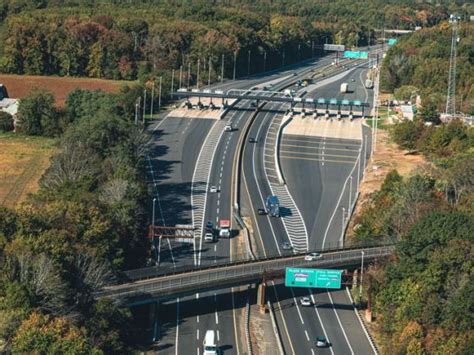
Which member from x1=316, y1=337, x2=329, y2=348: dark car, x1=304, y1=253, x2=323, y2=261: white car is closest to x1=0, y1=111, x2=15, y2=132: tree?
x1=304, y1=253, x2=323, y2=261: white car

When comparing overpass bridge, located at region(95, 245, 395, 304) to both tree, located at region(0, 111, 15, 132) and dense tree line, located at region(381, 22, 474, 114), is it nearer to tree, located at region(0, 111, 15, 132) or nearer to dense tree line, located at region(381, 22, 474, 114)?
tree, located at region(0, 111, 15, 132)

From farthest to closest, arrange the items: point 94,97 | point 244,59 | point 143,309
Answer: point 244,59, point 94,97, point 143,309

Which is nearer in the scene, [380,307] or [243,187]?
[380,307]

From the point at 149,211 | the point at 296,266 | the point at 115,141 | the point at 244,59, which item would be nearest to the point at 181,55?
the point at 244,59

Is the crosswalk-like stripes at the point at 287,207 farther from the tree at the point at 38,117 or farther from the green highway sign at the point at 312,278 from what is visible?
the tree at the point at 38,117

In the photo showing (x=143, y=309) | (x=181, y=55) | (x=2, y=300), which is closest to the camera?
(x=2, y=300)

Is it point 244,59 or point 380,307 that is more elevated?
point 244,59

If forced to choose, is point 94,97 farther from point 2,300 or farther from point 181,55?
point 2,300
